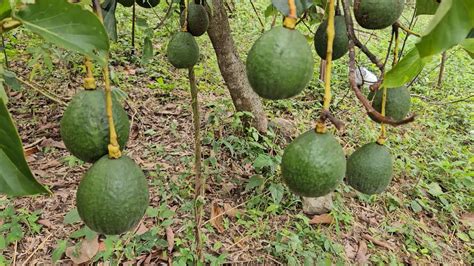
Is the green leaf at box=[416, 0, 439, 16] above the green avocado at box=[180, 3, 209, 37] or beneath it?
above

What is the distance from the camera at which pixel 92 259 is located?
83.9 inches

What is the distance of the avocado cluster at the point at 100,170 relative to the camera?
2.72 ft

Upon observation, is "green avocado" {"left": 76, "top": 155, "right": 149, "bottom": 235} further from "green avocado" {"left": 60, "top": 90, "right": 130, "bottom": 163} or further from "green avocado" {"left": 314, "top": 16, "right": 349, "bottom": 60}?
"green avocado" {"left": 314, "top": 16, "right": 349, "bottom": 60}

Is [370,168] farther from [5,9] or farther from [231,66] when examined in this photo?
[231,66]

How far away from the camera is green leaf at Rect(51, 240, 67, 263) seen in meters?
2.08

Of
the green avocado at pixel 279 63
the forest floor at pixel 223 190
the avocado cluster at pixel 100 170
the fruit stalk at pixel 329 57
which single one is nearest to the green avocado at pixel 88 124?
the avocado cluster at pixel 100 170

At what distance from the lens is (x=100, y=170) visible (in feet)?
2.72

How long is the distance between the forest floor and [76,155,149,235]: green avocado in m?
1.36

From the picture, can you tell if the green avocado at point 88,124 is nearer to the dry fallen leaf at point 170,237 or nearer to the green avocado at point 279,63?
the green avocado at point 279,63

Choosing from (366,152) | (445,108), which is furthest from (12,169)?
(445,108)

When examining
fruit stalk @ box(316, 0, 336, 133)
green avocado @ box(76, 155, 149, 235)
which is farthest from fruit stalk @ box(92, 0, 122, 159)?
fruit stalk @ box(316, 0, 336, 133)

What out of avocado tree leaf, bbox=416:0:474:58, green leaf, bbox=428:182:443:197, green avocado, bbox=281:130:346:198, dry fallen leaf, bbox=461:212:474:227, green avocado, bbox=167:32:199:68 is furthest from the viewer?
green leaf, bbox=428:182:443:197

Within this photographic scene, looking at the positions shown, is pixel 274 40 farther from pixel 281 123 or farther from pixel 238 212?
pixel 281 123

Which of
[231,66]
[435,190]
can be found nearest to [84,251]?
[231,66]
